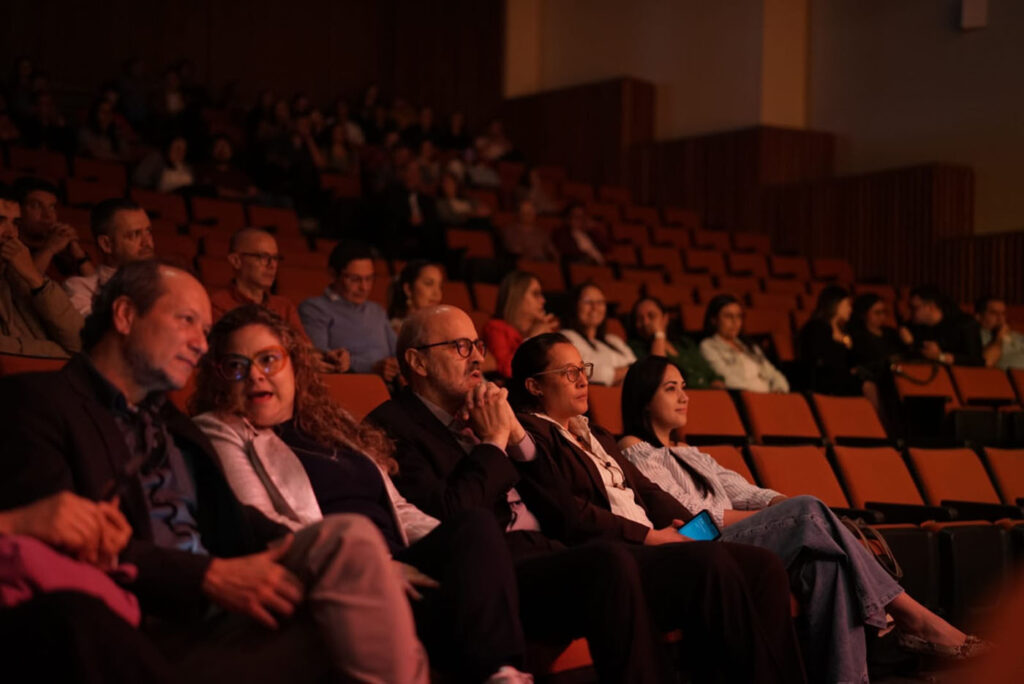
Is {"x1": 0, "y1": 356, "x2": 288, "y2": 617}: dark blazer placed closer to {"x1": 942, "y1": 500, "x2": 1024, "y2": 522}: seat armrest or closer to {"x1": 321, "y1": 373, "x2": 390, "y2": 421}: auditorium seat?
{"x1": 321, "y1": 373, "x2": 390, "y2": 421}: auditorium seat

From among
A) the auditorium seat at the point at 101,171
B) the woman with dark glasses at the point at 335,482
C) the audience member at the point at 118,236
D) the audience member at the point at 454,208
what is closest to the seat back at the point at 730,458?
the woman with dark glasses at the point at 335,482

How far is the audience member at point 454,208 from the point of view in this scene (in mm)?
6234

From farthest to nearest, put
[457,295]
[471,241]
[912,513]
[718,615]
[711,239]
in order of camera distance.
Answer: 1. [711,239]
2. [471,241]
3. [457,295]
4. [912,513]
5. [718,615]

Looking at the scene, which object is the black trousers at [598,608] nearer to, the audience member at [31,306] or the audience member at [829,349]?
the audience member at [31,306]

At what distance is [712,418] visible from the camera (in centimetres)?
337

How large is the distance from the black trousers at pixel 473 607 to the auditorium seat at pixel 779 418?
1.99 meters

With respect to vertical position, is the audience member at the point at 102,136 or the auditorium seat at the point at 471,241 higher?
the audience member at the point at 102,136

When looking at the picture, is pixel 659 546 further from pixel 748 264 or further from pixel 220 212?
pixel 748 264

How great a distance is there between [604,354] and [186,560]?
2.70m

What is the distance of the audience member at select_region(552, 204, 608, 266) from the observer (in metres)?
6.39

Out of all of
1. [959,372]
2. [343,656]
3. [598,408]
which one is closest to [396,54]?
[959,372]

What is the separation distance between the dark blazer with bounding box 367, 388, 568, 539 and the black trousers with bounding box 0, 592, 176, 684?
2.23 ft

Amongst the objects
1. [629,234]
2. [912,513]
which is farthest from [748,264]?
[912,513]

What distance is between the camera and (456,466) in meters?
1.94
